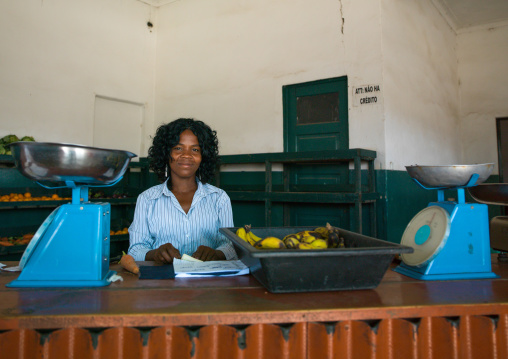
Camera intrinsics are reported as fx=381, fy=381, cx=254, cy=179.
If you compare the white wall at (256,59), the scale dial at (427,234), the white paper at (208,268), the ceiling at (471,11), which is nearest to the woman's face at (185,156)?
the white paper at (208,268)

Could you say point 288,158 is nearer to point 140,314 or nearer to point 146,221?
point 146,221

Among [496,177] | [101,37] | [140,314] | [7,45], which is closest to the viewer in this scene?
[140,314]

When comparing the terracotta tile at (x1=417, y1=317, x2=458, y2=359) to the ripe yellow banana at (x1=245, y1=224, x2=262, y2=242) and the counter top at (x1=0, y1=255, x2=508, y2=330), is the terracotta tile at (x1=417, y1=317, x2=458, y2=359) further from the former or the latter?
the ripe yellow banana at (x1=245, y1=224, x2=262, y2=242)

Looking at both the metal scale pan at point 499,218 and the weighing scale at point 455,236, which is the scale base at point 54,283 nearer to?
the weighing scale at point 455,236

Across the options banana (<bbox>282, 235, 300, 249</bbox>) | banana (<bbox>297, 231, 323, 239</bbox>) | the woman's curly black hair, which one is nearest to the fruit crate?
banana (<bbox>282, 235, 300, 249</bbox>)

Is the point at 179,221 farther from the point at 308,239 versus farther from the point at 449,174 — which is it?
the point at 449,174

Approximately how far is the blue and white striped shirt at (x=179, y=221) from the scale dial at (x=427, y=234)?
2.84ft

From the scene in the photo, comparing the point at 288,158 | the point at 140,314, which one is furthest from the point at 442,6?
the point at 140,314

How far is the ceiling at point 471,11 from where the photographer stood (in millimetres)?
5102

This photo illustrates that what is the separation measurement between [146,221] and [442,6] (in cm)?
518

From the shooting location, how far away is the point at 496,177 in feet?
18.4

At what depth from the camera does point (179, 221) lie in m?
2.05

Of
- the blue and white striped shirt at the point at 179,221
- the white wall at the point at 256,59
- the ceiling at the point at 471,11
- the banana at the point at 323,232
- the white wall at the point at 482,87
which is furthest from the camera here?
the white wall at the point at 482,87

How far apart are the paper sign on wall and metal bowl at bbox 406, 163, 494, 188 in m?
2.45
